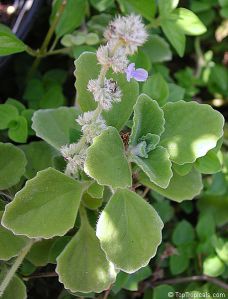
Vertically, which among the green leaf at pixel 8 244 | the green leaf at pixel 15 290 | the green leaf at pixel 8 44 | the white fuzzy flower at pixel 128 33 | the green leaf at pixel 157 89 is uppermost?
the white fuzzy flower at pixel 128 33

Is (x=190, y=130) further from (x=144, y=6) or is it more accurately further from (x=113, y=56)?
(x=144, y=6)

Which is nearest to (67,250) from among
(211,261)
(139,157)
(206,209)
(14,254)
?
(14,254)

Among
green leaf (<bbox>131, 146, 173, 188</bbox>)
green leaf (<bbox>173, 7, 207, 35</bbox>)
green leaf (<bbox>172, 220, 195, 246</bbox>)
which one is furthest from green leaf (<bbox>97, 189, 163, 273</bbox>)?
green leaf (<bbox>173, 7, 207, 35</bbox>)

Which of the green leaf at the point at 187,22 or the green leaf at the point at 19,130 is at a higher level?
the green leaf at the point at 187,22

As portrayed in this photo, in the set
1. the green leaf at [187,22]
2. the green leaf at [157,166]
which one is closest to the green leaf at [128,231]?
the green leaf at [157,166]

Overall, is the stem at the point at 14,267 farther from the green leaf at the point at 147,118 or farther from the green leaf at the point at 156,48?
the green leaf at the point at 156,48

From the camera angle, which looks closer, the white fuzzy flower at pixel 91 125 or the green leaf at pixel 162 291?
the white fuzzy flower at pixel 91 125

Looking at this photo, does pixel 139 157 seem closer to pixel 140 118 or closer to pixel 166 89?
pixel 140 118
